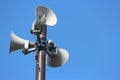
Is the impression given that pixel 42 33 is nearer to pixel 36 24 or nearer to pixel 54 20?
pixel 36 24

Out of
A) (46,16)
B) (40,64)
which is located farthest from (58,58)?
(40,64)

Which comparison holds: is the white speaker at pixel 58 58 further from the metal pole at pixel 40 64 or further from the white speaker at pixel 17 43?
the metal pole at pixel 40 64

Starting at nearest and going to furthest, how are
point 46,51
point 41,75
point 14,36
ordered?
point 41,75 → point 46,51 → point 14,36

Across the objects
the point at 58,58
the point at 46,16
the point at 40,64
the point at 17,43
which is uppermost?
the point at 46,16

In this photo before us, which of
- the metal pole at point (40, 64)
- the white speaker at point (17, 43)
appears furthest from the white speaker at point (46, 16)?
the metal pole at point (40, 64)

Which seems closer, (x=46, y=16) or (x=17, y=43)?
(x=17, y=43)

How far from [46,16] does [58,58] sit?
1.14 metres

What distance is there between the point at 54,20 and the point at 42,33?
109 cm

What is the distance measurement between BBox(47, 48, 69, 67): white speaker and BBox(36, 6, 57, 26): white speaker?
A: 758 mm

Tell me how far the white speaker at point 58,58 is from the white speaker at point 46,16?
0.76 meters

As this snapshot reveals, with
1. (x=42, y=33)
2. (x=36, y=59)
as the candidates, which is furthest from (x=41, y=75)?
(x=42, y=33)

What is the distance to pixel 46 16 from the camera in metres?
9.83

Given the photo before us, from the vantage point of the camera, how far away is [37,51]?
8.63 meters

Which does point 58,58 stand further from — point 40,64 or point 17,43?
point 40,64
